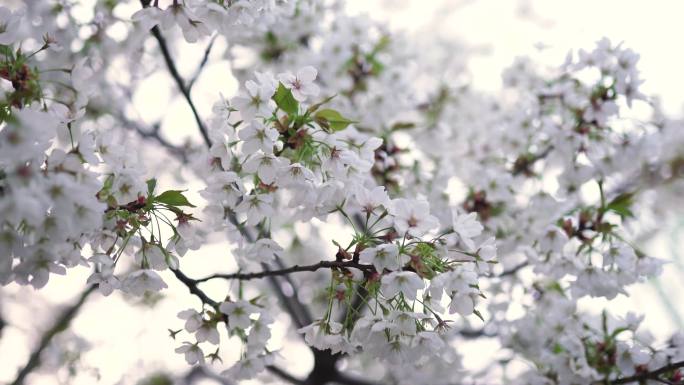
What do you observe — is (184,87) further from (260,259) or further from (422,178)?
(422,178)

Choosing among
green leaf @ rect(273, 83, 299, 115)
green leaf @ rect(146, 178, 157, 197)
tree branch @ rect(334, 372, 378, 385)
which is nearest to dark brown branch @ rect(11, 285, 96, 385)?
green leaf @ rect(146, 178, 157, 197)

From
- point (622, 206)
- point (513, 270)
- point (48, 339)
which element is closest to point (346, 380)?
point (513, 270)

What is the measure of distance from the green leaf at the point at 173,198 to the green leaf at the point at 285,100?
353 millimetres

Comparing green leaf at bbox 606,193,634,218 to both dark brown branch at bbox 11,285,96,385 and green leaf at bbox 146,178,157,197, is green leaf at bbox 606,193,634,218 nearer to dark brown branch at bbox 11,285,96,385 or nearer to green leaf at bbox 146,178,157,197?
green leaf at bbox 146,178,157,197

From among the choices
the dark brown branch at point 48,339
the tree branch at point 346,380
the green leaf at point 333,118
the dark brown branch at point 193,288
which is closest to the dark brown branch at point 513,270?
the tree branch at point 346,380

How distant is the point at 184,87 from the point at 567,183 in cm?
166

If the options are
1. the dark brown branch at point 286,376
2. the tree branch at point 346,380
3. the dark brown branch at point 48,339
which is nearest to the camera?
the dark brown branch at point 48,339

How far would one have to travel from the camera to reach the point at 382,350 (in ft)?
4.99

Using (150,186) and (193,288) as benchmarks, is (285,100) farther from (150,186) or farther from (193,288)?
(193,288)

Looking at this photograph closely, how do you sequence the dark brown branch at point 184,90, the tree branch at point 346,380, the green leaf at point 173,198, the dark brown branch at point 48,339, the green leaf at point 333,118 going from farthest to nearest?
the tree branch at point 346,380 → the dark brown branch at point 48,339 → the dark brown branch at point 184,90 → the green leaf at point 333,118 → the green leaf at point 173,198

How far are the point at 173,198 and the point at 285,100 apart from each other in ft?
1.30

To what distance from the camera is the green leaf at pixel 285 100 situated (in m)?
1.53

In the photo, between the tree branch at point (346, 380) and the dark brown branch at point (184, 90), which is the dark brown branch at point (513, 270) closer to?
the tree branch at point (346, 380)

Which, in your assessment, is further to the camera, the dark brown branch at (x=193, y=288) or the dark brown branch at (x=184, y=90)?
the dark brown branch at (x=184, y=90)
